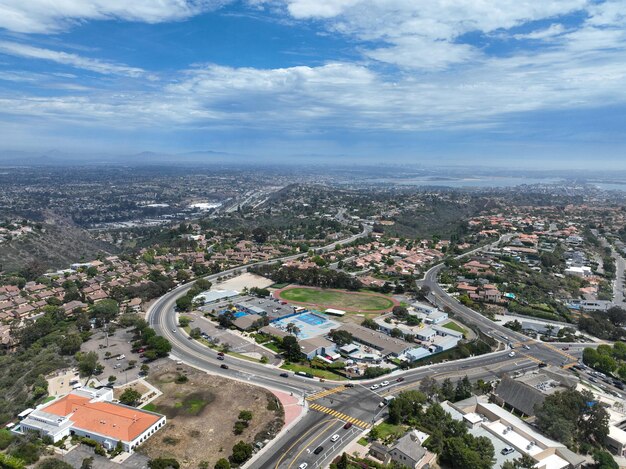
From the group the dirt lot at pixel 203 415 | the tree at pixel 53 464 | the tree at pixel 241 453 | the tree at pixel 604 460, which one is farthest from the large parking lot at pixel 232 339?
the tree at pixel 604 460

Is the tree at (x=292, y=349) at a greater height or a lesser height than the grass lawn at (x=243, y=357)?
greater

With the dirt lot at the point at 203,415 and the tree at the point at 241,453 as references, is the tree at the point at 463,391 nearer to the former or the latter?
the dirt lot at the point at 203,415

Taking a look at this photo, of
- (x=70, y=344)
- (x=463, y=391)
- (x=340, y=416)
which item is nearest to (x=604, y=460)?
(x=463, y=391)

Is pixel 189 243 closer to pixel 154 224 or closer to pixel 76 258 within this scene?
pixel 76 258

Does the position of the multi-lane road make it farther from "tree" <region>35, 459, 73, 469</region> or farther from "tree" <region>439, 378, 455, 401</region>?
"tree" <region>35, 459, 73, 469</region>

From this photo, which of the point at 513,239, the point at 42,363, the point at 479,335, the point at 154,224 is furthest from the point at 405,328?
the point at 154,224

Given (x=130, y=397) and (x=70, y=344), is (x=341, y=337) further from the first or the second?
(x=70, y=344)
